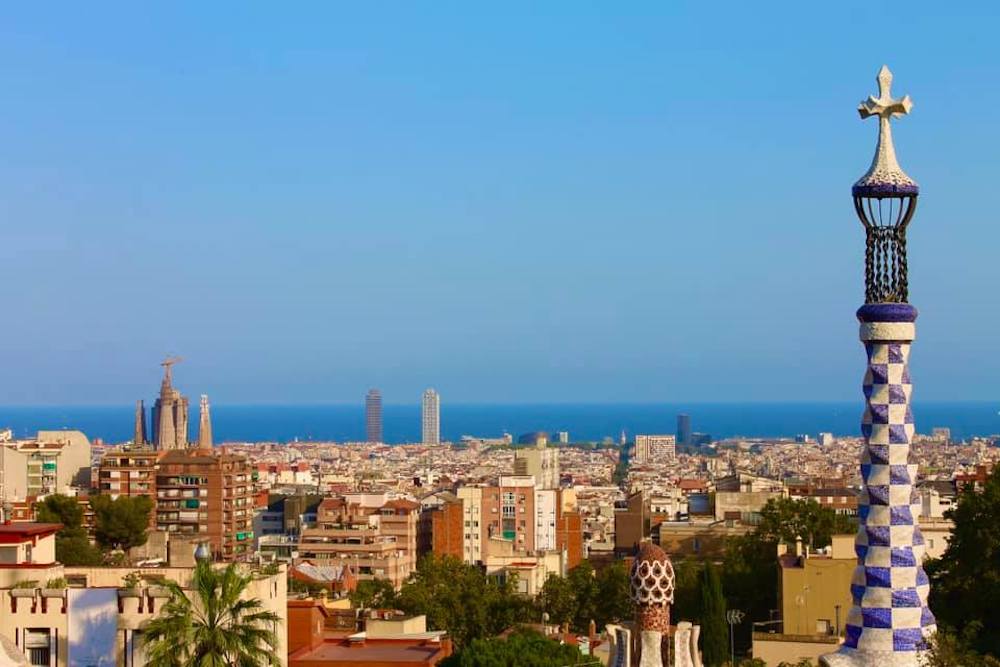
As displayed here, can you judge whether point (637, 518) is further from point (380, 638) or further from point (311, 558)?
point (380, 638)

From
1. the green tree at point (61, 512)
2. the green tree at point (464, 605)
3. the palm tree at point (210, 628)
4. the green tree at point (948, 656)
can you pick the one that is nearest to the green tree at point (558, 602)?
the green tree at point (464, 605)

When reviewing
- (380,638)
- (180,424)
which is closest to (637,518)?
(380,638)

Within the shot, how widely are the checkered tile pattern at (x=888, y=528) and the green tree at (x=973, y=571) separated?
39.1 feet

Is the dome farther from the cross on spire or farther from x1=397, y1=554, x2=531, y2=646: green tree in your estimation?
x1=397, y1=554, x2=531, y2=646: green tree

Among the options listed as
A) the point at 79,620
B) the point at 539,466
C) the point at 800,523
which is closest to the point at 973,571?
the point at 79,620

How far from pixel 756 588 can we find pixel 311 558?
4203 centimetres

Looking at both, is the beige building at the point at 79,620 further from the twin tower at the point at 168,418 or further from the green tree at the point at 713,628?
the twin tower at the point at 168,418

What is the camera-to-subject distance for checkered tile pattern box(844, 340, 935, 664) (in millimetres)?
15500

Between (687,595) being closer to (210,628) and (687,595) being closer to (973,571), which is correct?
(973,571)

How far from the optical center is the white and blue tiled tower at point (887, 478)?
50.9 feet

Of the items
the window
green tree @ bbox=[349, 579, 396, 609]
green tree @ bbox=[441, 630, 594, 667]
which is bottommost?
green tree @ bbox=[441, 630, 594, 667]

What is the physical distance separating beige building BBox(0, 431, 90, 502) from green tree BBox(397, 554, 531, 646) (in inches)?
1816

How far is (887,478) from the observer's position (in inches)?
617

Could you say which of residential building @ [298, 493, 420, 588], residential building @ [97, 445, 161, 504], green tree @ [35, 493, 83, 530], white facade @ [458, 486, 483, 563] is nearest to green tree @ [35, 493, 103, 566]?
Answer: green tree @ [35, 493, 83, 530]
